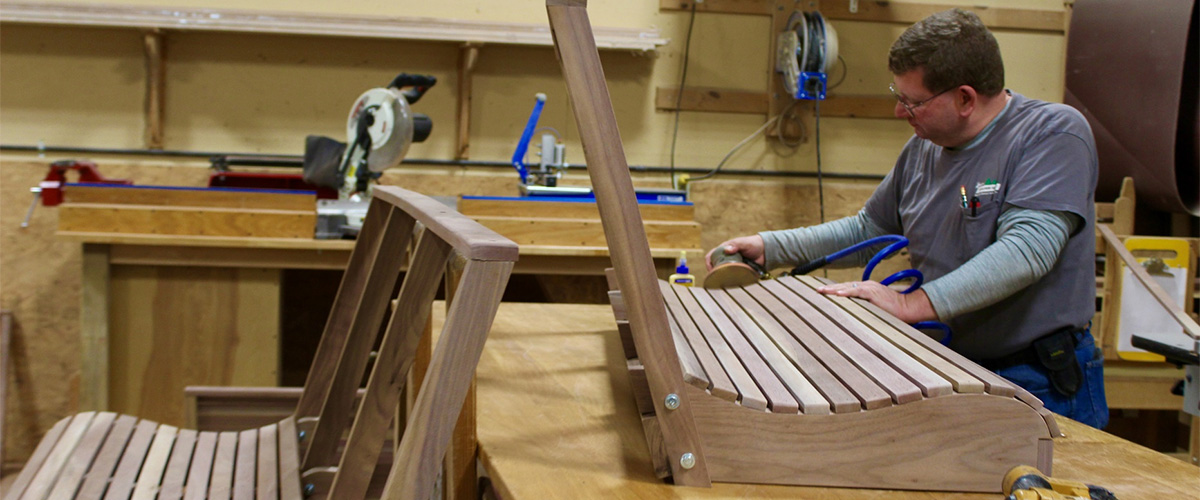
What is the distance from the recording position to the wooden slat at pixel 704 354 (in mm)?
942

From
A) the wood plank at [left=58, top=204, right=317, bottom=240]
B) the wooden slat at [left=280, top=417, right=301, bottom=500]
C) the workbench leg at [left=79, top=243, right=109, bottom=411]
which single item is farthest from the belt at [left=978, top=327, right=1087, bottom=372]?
the workbench leg at [left=79, top=243, right=109, bottom=411]

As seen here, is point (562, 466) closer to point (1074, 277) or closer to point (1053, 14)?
point (1074, 277)

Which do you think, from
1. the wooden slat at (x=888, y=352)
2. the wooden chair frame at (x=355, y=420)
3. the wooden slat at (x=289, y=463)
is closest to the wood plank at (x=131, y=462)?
the wooden chair frame at (x=355, y=420)

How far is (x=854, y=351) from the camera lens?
1123 mm

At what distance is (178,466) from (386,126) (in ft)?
5.50

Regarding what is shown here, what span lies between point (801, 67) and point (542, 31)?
1147 mm

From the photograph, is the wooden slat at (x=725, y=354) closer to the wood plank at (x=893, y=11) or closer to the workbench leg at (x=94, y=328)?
the workbench leg at (x=94, y=328)

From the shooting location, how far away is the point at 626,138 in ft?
13.8

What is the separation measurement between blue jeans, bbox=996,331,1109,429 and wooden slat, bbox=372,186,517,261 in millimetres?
1158

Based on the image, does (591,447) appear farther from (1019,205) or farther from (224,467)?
(1019,205)

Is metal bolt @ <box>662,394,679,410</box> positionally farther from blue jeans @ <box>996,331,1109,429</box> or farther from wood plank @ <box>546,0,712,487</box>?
blue jeans @ <box>996,331,1109,429</box>

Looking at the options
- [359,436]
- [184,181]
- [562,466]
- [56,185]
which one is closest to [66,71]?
[184,181]

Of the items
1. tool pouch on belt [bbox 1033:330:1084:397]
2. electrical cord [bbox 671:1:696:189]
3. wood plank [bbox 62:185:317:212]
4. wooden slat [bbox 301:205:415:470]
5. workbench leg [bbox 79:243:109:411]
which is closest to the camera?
wooden slat [bbox 301:205:415:470]

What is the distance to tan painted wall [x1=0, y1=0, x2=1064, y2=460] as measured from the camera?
3.90 meters
